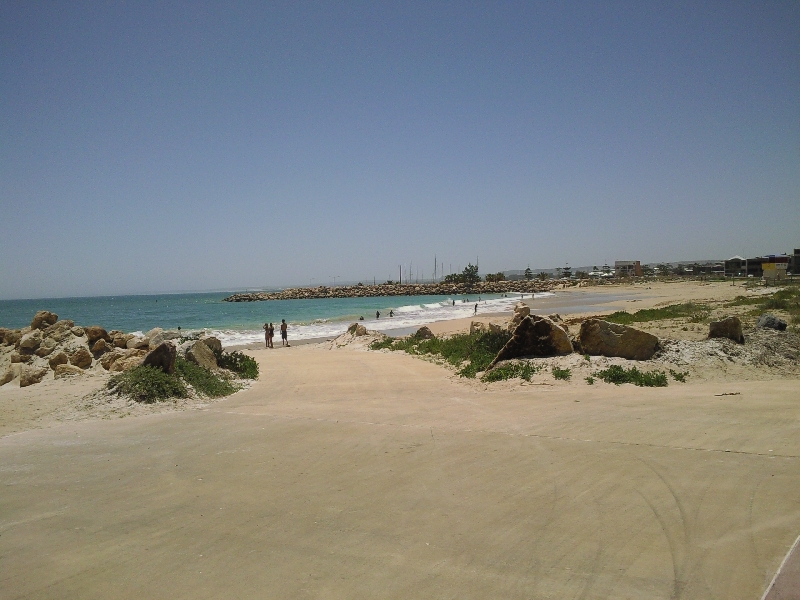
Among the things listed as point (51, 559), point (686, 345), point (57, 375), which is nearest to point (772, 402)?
point (686, 345)

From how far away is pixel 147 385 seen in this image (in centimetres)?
973

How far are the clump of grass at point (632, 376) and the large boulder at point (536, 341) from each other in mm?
1595

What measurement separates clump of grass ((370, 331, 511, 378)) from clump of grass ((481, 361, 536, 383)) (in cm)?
76

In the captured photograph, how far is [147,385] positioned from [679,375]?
34.7 ft

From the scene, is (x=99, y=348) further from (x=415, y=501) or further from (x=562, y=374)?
(x=415, y=501)

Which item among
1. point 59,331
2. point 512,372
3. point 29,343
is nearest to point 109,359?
point 29,343

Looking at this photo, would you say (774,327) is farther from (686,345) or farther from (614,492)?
(614,492)

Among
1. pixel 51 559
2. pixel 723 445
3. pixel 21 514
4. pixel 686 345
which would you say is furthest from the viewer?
pixel 686 345

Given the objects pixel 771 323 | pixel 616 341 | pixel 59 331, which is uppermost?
pixel 771 323

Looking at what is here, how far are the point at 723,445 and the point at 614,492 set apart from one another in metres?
2.23

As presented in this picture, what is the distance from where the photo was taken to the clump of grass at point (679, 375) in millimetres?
10086

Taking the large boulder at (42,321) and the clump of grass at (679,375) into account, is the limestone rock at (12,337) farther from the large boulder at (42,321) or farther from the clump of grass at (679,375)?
the clump of grass at (679,375)

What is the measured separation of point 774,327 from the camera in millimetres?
13461

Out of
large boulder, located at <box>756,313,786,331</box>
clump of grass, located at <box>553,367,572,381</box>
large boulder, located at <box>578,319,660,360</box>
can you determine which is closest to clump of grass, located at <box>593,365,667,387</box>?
clump of grass, located at <box>553,367,572,381</box>
